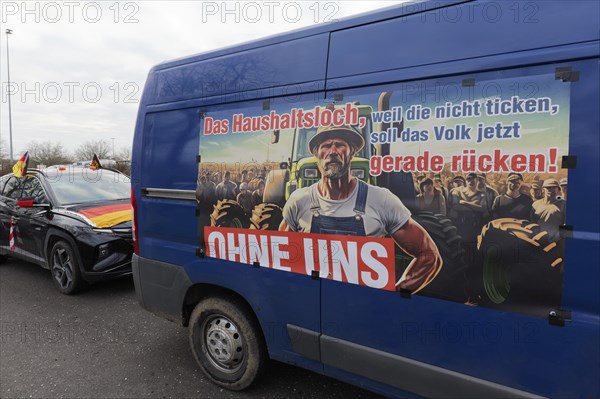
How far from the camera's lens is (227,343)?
9.55 feet

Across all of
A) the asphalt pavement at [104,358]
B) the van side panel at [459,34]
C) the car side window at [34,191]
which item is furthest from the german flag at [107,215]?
the van side panel at [459,34]

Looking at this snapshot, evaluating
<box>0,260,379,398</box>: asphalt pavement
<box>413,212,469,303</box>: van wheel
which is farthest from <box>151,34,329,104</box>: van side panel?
<box>0,260,379,398</box>: asphalt pavement

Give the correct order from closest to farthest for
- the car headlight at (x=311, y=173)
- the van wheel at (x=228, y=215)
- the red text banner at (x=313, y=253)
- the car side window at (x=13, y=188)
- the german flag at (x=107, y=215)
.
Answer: the red text banner at (x=313, y=253)
the car headlight at (x=311, y=173)
the van wheel at (x=228, y=215)
the german flag at (x=107, y=215)
the car side window at (x=13, y=188)

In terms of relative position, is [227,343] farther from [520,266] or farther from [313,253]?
[520,266]

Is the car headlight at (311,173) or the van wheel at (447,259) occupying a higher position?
the car headlight at (311,173)

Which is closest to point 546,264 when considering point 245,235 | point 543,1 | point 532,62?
point 532,62

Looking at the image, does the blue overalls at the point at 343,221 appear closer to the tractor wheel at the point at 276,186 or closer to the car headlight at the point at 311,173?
the car headlight at the point at 311,173

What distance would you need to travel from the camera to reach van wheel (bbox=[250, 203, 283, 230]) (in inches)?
95.4

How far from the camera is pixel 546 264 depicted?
1.66 meters

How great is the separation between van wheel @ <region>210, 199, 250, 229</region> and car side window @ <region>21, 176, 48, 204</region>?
4.12 meters

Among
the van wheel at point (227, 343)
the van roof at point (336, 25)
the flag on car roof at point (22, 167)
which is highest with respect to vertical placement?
the van roof at point (336, 25)

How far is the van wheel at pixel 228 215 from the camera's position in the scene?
2590 millimetres

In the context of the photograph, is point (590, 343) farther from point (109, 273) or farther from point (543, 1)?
point (109, 273)

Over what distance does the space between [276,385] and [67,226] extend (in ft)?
12.2
